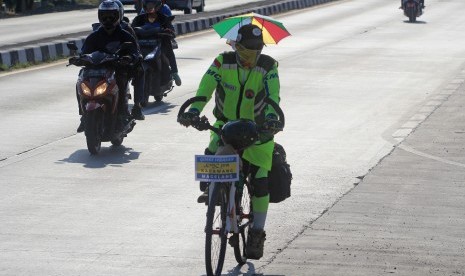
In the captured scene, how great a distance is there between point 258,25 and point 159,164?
445cm

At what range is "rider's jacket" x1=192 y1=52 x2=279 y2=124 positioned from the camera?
8102 millimetres

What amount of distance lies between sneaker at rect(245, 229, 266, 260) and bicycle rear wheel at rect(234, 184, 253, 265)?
7 centimetres

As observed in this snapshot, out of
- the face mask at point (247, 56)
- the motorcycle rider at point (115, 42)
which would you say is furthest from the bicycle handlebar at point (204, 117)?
the motorcycle rider at point (115, 42)

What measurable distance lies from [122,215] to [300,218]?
1409mm

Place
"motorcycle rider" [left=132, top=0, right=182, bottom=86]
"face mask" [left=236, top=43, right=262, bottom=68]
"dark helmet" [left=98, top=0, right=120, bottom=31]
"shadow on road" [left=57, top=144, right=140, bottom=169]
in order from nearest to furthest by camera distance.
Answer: "face mask" [left=236, top=43, right=262, bottom=68] → "shadow on road" [left=57, top=144, right=140, bottom=169] → "dark helmet" [left=98, top=0, right=120, bottom=31] → "motorcycle rider" [left=132, top=0, right=182, bottom=86]

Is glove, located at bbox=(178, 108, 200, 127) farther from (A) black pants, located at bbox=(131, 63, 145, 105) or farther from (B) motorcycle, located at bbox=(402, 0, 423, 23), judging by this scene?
(B) motorcycle, located at bbox=(402, 0, 423, 23)

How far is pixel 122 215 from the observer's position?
10.0 meters

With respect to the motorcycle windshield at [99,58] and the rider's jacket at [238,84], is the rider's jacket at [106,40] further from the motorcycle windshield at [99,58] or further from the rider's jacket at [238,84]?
the rider's jacket at [238,84]

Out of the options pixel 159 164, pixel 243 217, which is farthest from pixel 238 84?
pixel 159 164

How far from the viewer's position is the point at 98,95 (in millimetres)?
13453

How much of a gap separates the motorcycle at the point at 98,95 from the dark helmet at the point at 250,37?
5.43m

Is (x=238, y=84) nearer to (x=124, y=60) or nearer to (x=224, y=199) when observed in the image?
(x=224, y=199)

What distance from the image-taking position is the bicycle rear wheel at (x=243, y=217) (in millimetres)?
7926

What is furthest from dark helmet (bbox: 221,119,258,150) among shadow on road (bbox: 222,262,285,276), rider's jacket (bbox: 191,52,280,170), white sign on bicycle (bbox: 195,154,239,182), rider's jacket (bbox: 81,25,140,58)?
rider's jacket (bbox: 81,25,140,58)
